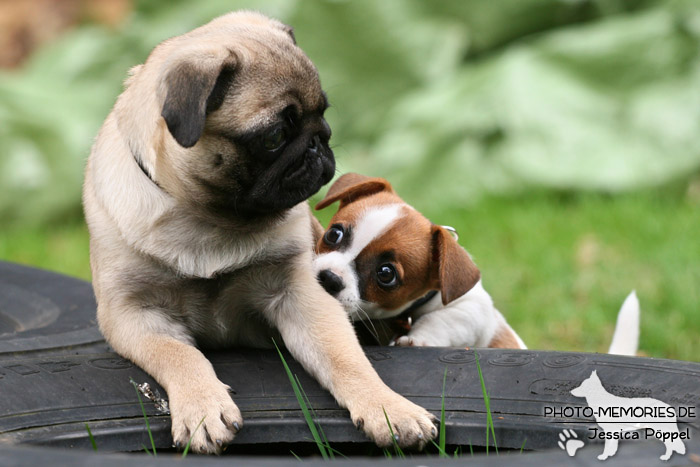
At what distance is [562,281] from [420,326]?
2090mm

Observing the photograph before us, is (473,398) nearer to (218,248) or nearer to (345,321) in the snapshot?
(345,321)

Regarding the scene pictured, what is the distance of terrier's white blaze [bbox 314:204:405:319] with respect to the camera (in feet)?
10.9

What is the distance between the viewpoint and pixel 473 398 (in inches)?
111

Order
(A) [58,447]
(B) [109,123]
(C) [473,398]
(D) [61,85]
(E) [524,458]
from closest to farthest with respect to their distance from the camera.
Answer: (E) [524,458] → (A) [58,447] → (C) [473,398] → (B) [109,123] → (D) [61,85]

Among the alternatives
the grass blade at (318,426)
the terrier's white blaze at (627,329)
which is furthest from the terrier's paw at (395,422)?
the terrier's white blaze at (627,329)

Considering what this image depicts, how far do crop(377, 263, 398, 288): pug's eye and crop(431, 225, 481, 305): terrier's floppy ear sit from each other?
6.9 inches

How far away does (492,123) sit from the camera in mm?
7023

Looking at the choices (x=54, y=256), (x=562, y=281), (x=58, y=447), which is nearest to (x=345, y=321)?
(x=58, y=447)

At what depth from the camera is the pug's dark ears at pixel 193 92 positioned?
2715 mm

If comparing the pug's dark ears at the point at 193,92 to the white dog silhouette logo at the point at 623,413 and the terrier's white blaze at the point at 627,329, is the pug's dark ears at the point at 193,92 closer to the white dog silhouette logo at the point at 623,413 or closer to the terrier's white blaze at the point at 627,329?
the white dog silhouette logo at the point at 623,413

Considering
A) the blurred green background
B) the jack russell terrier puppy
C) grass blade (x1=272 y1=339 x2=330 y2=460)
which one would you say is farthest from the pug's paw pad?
the blurred green background

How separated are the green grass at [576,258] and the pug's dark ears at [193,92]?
2.42m

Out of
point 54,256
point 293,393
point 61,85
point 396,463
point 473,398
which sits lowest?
point 54,256

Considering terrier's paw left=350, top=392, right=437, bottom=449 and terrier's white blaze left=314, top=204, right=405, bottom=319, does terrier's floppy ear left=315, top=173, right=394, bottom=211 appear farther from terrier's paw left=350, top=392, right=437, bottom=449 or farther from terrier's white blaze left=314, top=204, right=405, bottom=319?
terrier's paw left=350, top=392, right=437, bottom=449
